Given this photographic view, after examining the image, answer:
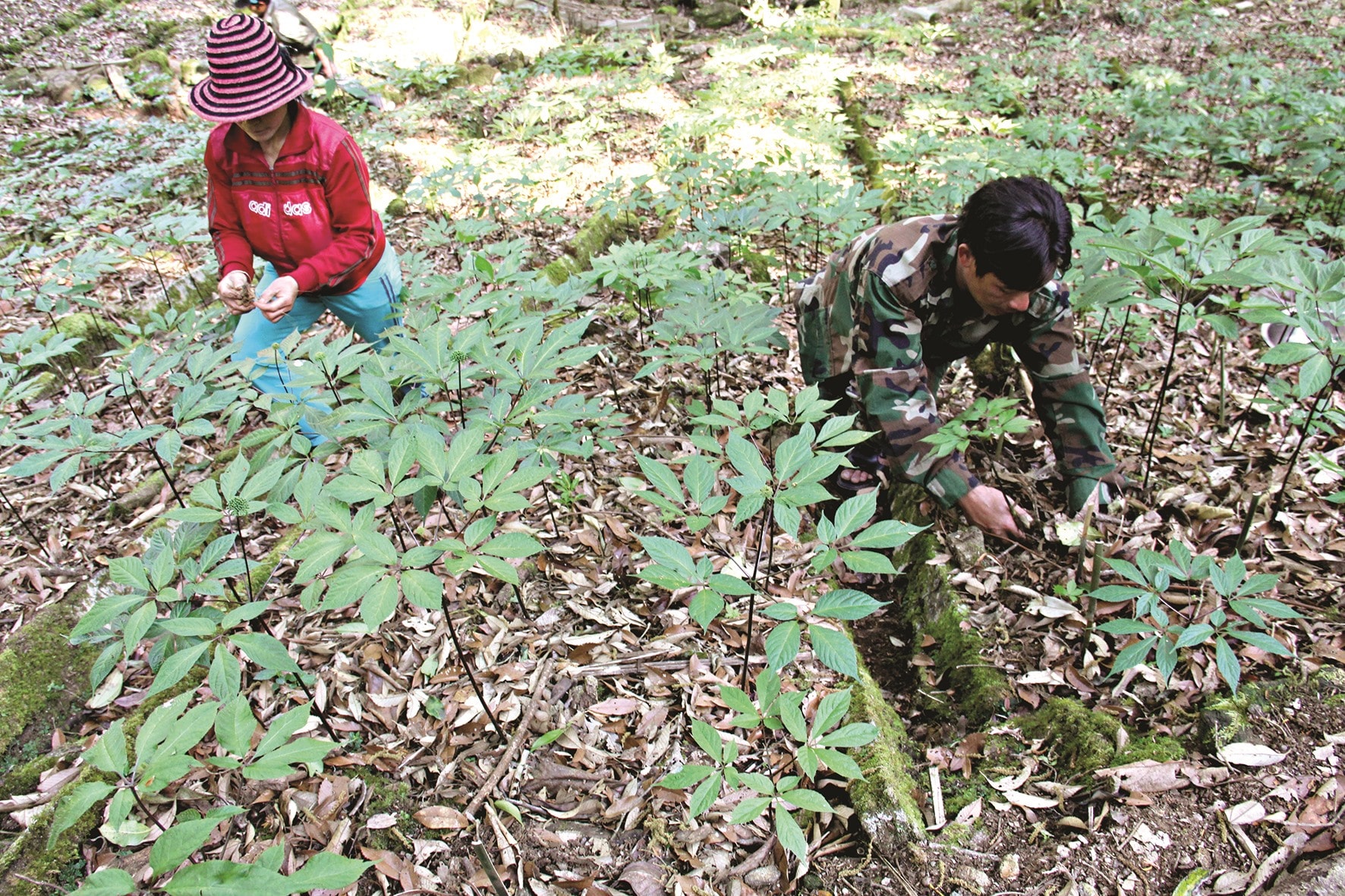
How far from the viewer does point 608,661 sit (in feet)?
6.93

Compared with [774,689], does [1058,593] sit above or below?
below

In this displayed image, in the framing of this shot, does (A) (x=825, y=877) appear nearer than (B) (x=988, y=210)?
Yes

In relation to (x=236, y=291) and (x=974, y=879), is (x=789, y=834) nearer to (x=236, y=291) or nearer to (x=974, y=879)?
(x=974, y=879)

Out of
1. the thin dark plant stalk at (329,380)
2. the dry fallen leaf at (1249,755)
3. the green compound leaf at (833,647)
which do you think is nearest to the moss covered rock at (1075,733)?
the dry fallen leaf at (1249,755)

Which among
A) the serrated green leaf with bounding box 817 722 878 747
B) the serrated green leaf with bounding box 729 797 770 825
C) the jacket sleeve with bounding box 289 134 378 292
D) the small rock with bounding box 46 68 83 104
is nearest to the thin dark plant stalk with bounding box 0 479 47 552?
the jacket sleeve with bounding box 289 134 378 292

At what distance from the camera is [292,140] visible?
2.72 meters

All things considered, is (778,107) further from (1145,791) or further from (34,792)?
(34,792)

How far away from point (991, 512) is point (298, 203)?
9.75ft

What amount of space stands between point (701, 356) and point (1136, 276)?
155cm

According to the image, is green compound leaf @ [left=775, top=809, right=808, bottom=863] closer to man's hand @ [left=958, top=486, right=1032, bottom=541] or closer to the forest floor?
the forest floor

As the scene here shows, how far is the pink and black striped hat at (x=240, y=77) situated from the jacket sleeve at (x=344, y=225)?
1.02 ft

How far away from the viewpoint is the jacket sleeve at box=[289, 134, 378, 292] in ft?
9.19

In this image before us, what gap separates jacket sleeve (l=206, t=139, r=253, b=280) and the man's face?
2.81 metres

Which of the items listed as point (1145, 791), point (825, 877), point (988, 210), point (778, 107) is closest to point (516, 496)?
point (825, 877)
